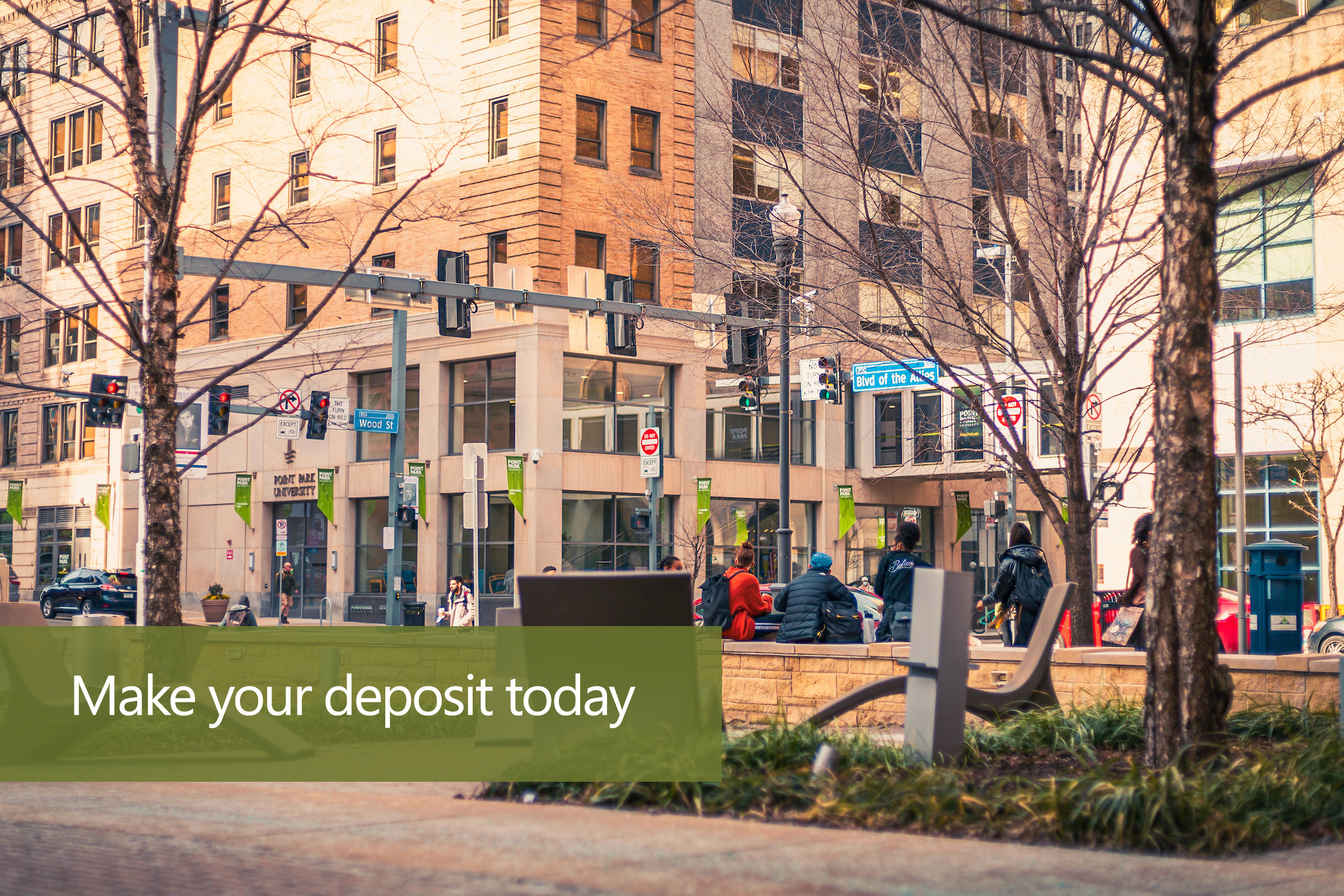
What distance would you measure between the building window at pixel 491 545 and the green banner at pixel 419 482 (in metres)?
5.24

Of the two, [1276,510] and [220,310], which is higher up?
[220,310]

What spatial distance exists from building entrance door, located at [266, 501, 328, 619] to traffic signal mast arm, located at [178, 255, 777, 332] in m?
19.3

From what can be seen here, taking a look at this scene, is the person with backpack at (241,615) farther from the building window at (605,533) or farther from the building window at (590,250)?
the building window at (590,250)

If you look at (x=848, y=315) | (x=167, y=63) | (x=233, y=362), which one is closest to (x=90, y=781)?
(x=167, y=63)

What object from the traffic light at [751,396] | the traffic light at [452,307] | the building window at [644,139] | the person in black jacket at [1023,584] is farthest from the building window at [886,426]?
the person in black jacket at [1023,584]

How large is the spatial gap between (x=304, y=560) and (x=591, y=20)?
1819cm

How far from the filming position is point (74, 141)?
2172 inches

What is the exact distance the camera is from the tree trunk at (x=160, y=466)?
10898 mm

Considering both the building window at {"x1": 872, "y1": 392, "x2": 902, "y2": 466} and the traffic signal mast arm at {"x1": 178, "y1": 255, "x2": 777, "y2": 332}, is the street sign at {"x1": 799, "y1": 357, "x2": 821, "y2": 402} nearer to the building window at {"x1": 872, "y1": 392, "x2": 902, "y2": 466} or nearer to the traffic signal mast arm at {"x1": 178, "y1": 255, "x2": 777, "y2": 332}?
the traffic signal mast arm at {"x1": 178, "y1": 255, "x2": 777, "y2": 332}

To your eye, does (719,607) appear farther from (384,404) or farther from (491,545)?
(384,404)

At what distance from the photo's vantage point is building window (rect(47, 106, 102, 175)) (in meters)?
53.5

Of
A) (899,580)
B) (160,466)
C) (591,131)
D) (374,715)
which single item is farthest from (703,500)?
(160,466)

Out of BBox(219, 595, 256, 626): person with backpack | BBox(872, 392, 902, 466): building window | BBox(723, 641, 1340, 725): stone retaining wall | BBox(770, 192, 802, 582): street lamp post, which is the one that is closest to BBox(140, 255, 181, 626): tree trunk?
BBox(723, 641, 1340, 725): stone retaining wall

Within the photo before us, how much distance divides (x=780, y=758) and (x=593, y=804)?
1.18 meters
